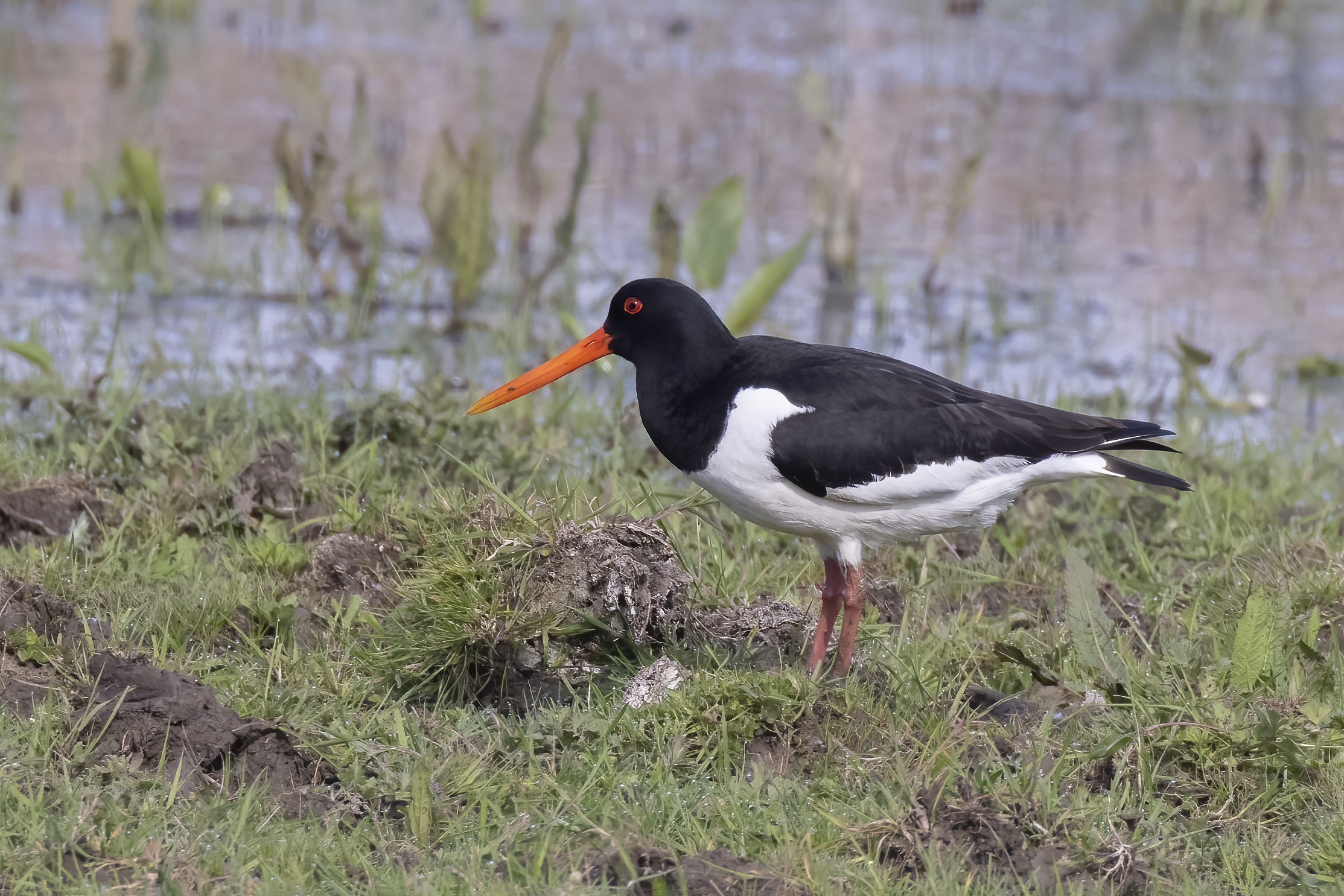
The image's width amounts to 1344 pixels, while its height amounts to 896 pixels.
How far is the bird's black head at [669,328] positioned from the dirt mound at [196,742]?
132 cm

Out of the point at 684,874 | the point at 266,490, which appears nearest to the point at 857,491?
the point at 684,874

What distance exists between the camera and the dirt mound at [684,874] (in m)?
2.67

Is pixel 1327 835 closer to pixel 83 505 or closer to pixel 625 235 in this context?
pixel 83 505

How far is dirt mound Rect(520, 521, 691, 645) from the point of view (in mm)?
3498

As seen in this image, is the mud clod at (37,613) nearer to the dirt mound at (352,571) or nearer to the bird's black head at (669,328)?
the dirt mound at (352,571)

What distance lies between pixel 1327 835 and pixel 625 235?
6074mm

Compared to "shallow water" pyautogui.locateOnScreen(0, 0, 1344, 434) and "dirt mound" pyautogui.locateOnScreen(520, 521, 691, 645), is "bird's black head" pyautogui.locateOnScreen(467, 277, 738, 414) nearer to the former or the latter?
"dirt mound" pyautogui.locateOnScreen(520, 521, 691, 645)

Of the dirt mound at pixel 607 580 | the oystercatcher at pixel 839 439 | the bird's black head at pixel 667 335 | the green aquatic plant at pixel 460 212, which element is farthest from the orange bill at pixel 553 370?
the green aquatic plant at pixel 460 212

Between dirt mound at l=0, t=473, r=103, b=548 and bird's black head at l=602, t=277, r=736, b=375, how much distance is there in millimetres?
1766

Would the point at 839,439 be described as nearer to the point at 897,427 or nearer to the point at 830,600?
the point at 897,427

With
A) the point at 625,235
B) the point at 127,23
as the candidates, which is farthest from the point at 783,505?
the point at 127,23

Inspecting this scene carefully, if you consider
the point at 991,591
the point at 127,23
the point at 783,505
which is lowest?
the point at 991,591

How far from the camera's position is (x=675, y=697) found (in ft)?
Answer: 10.8

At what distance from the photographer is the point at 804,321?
7.35 metres
